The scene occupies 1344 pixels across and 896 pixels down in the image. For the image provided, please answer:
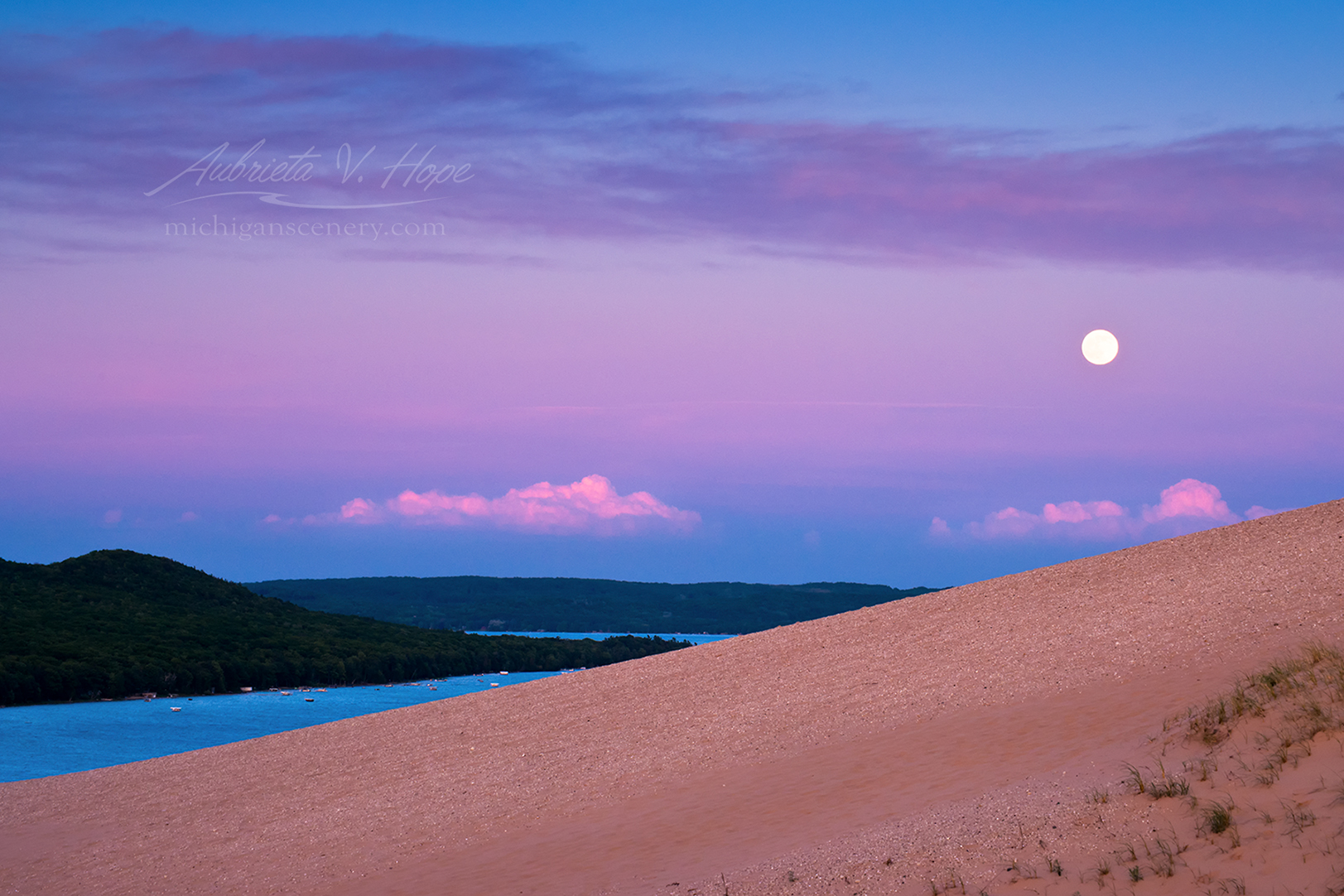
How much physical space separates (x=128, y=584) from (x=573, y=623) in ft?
270

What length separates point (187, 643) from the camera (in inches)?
4218

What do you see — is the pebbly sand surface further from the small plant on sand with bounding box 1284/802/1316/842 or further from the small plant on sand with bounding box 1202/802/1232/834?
the small plant on sand with bounding box 1284/802/1316/842

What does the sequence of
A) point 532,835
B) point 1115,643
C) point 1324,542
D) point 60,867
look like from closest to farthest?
point 532,835
point 60,867
point 1115,643
point 1324,542

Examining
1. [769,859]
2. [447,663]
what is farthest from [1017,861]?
[447,663]

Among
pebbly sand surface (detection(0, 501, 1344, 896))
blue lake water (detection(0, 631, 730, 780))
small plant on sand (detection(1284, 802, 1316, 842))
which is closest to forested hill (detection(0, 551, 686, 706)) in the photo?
blue lake water (detection(0, 631, 730, 780))

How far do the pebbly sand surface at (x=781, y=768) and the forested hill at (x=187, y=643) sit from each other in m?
72.5

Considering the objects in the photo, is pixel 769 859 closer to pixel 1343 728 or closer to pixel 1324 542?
pixel 1343 728

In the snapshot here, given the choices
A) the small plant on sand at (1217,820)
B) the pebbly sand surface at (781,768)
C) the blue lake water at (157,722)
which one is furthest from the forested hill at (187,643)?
the small plant on sand at (1217,820)

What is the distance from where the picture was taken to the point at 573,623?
19100 cm

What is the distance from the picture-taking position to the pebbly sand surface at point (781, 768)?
36.9 ft

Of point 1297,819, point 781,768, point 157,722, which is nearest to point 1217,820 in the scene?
point 1297,819

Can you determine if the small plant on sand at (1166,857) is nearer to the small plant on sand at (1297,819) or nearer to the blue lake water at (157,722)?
the small plant on sand at (1297,819)

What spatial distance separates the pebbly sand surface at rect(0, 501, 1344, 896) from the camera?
36.9 feet

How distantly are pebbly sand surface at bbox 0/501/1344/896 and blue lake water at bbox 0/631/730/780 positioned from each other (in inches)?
835
